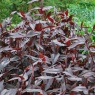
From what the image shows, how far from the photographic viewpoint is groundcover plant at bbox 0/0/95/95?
5.58 feet

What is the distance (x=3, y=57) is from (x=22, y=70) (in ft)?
0.49

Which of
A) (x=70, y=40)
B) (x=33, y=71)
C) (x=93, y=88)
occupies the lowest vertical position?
(x=93, y=88)

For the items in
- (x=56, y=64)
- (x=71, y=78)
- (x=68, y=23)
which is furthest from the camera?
(x=68, y=23)

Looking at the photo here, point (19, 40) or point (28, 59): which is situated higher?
point (19, 40)

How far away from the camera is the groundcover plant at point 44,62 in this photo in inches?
66.9

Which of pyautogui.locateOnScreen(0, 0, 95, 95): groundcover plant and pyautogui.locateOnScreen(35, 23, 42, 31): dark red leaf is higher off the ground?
pyautogui.locateOnScreen(35, 23, 42, 31): dark red leaf

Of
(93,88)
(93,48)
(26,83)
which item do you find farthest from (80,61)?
(26,83)

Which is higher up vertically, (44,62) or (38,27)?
(38,27)

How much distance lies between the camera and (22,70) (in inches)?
77.6

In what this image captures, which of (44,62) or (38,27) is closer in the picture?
(44,62)

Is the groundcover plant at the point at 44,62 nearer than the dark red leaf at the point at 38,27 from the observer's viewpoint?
Yes

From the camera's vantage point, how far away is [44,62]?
1.81 meters

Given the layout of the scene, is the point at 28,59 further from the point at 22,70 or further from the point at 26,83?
the point at 26,83

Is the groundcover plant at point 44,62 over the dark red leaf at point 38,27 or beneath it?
beneath
